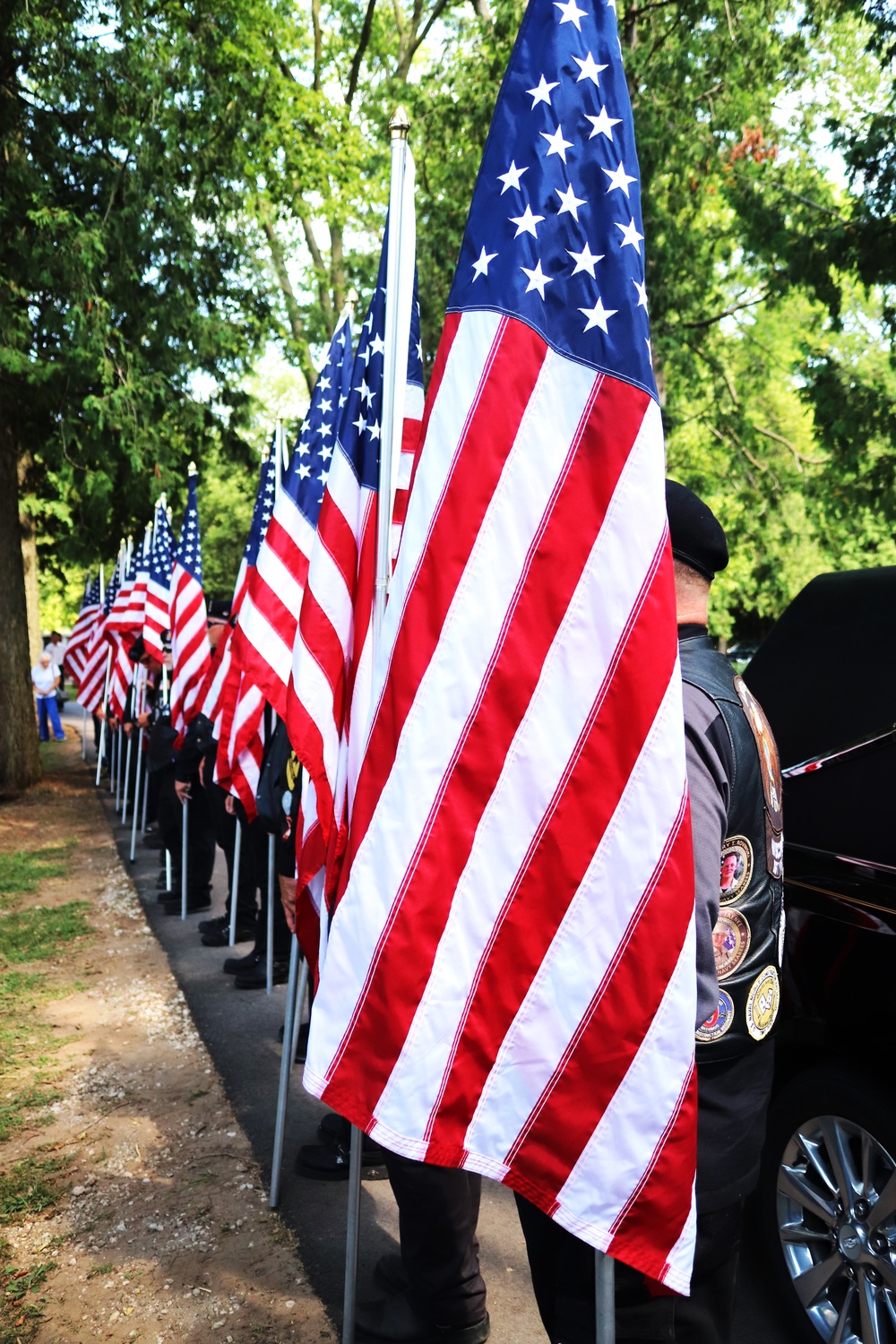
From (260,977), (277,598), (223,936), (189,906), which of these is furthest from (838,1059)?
(189,906)

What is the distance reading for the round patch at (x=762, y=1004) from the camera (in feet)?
7.63

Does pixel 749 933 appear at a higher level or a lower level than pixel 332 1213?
higher

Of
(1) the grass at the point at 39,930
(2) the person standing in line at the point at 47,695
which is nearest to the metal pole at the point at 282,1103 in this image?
(1) the grass at the point at 39,930

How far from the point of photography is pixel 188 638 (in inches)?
334

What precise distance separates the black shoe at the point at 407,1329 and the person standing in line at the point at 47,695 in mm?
21204

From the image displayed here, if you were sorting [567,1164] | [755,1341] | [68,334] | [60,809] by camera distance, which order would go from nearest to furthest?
[567,1164], [755,1341], [68,334], [60,809]

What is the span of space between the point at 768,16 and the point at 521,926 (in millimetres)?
15476

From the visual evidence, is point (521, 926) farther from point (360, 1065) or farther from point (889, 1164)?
point (889, 1164)

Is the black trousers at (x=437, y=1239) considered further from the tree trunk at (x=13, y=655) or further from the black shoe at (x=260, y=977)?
the tree trunk at (x=13, y=655)

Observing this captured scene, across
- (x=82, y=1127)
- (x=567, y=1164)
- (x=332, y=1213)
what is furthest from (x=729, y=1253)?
(x=82, y=1127)

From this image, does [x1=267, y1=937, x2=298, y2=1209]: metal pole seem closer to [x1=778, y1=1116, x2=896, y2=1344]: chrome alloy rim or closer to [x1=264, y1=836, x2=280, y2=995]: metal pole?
[x1=778, y1=1116, x2=896, y2=1344]: chrome alloy rim

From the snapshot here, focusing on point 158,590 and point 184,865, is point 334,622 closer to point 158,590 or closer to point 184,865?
point 184,865

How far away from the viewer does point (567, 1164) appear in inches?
77.8

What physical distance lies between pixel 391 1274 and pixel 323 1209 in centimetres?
69
